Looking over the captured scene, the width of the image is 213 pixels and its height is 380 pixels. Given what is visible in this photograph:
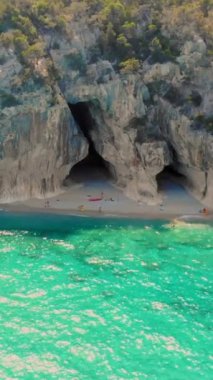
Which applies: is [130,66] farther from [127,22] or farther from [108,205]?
[108,205]

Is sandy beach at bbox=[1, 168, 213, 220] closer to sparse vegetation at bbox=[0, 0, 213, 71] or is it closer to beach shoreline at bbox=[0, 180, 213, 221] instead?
beach shoreline at bbox=[0, 180, 213, 221]

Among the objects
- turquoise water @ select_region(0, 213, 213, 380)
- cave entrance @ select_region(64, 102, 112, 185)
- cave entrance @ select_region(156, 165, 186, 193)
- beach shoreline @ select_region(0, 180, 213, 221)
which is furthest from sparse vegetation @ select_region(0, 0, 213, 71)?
turquoise water @ select_region(0, 213, 213, 380)

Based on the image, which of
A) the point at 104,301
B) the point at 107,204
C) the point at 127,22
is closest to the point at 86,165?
the point at 107,204

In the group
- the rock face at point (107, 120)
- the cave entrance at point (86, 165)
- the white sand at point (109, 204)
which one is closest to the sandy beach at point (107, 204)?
the white sand at point (109, 204)

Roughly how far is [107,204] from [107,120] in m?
6.88

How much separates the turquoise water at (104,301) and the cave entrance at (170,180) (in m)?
7.51

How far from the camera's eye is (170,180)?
4109 centimetres

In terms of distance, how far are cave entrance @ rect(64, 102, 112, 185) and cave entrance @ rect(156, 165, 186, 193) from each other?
14.9 feet

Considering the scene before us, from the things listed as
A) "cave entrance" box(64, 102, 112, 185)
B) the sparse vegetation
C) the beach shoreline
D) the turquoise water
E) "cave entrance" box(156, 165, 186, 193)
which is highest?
the sparse vegetation

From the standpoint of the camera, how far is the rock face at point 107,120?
115ft

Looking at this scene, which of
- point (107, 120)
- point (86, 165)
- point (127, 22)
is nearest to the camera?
point (107, 120)

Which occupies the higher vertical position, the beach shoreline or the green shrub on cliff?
the green shrub on cliff

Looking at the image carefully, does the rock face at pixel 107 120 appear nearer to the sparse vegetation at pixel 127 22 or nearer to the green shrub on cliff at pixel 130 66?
the green shrub on cliff at pixel 130 66

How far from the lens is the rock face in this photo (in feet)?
115
